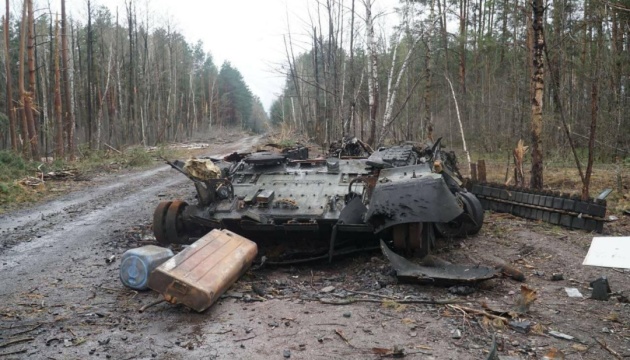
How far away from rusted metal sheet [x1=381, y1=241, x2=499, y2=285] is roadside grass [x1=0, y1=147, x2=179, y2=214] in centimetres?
409

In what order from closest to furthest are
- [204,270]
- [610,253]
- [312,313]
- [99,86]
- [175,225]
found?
1. [610,253]
2. [312,313]
3. [204,270]
4. [175,225]
5. [99,86]

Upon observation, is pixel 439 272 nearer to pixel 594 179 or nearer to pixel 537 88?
pixel 537 88

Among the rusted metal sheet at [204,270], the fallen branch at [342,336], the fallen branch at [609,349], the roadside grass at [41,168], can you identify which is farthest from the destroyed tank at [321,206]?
the fallen branch at [609,349]

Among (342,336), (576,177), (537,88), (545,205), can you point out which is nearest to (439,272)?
(342,336)

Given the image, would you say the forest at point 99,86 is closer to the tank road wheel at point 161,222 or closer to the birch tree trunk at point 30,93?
the birch tree trunk at point 30,93

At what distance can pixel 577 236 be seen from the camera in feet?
24.3

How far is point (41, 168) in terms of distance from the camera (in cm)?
1474

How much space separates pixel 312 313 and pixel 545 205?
5689mm

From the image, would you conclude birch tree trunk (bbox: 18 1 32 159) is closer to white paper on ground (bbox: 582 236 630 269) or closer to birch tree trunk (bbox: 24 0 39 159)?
birch tree trunk (bbox: 24 0 39 159)

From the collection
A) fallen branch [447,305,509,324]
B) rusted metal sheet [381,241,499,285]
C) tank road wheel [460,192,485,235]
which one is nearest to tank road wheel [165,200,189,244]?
rusted metal sheet [381,241,499,285]

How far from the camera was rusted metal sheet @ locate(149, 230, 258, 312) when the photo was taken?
434cm

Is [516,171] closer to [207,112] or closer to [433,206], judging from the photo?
[433,206]

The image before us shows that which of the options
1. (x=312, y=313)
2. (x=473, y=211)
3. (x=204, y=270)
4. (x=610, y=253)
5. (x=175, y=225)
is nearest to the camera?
(x=610, y=253)

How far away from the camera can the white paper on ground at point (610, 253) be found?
315cm
